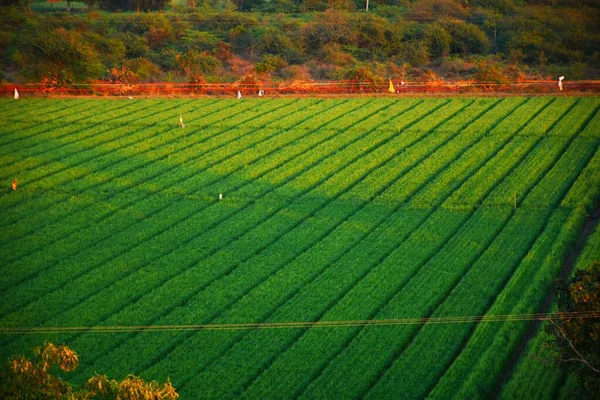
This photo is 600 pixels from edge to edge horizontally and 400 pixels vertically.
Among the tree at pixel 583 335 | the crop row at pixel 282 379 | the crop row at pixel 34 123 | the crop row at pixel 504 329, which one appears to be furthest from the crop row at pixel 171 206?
the tree at pixel 583 335

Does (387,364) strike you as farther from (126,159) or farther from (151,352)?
(126,159)

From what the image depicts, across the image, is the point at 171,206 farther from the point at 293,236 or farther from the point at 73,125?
the point at 73,125

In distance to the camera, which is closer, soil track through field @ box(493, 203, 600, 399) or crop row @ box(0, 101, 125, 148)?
soil track through field @ box(493, 203, 600, 399)

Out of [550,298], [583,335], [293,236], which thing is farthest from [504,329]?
[293,236]

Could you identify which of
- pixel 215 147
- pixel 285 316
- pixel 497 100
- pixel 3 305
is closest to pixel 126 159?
pixel 215 147

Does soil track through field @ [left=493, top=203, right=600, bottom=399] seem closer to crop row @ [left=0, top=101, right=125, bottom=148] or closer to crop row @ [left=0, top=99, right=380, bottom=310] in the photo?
crop row @ [left=0, top=99, right=380, bottom=310]

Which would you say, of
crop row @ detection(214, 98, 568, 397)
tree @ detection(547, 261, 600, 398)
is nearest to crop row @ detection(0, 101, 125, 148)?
crop row @ detection(214, 98, 568, 397)
